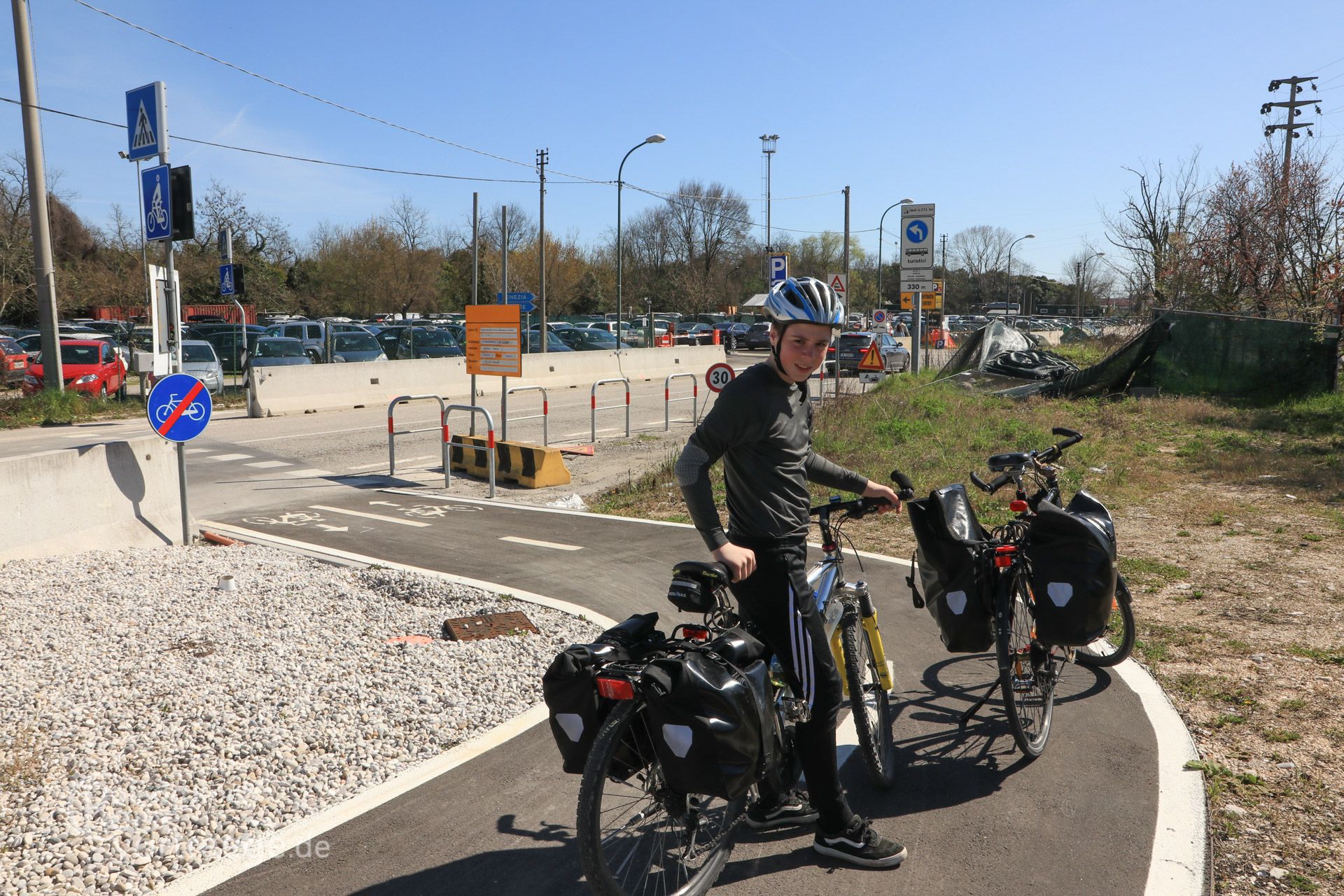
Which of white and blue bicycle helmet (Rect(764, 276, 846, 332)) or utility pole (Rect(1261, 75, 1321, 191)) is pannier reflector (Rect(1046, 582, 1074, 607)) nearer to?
white and blue bicycle helmet (Rect(764, 276, 846, 332))

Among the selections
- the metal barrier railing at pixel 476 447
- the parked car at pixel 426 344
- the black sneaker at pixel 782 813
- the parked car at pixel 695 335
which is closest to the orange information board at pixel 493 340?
the metal barrier railing at pixel 476 447

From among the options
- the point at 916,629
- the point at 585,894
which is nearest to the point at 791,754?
the point at 585,894

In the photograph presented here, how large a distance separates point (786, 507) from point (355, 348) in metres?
24.2

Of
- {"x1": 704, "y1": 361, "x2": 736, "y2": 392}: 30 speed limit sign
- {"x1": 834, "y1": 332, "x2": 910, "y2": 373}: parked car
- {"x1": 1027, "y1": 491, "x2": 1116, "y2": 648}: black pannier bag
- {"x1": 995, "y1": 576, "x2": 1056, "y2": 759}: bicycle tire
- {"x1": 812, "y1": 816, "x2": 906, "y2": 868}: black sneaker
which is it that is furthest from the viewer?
{"x1": 834, "y1": 332, "x2": 910, "y2": 373}: parked car

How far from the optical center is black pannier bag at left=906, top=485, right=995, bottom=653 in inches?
162

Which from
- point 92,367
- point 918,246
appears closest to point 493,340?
point 918,246

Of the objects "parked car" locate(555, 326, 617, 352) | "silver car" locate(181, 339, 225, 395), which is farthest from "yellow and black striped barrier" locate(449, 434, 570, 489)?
"parked car" locate(555, 326, 617, 352)

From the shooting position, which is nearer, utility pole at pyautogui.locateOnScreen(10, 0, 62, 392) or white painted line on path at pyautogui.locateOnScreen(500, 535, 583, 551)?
white painted line on path at pyautogui.locateOnScreen(500, 535, 583, 551)

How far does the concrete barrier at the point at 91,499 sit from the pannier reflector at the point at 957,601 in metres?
6.84

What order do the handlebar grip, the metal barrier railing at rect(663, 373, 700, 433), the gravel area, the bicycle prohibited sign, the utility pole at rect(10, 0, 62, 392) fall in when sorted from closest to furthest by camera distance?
the gravel area
the handlebar grip
the bicycle prohibited sign
the metal barrier railing at rect(663, 373, 700, 433)
the utility pole at rect(10, 0, 62, 392)

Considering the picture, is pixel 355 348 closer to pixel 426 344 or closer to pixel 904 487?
pixel 426 344

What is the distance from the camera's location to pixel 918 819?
379 centimetres

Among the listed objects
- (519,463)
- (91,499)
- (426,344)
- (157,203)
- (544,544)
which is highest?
(157,203)

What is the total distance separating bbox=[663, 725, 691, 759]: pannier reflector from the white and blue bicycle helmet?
1.34 m
